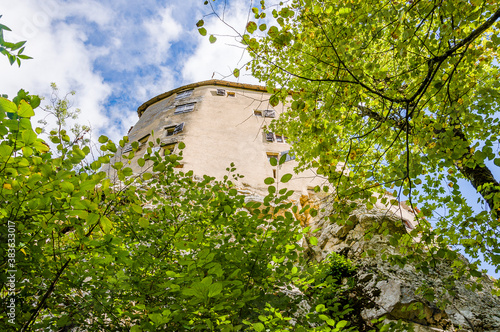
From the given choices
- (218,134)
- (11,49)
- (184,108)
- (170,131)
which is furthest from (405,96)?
(184,108)

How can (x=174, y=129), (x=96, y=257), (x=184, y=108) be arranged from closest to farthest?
(x=96, y=257)
(x=174, y=129)
(x=184, y=108)

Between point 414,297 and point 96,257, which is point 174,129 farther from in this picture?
point 96,257

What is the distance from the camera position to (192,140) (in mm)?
14680

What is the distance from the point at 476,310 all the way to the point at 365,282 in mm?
2120

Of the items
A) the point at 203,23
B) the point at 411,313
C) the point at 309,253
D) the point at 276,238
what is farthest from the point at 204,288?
the point at 309,253

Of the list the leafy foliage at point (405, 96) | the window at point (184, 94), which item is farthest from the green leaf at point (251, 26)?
the window at point (184, 94)

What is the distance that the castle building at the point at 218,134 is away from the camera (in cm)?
1373

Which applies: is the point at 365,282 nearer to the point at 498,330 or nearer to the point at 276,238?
the point at 498,330

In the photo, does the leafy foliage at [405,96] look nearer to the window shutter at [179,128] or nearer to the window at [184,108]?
the window shutter at [179,128]

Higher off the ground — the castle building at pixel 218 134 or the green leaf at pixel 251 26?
the castle building at pixel 218 134

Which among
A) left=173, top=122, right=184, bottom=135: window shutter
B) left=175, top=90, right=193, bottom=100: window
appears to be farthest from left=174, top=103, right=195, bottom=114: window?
left=173, top=122, right=184, bottom=135: window shutter

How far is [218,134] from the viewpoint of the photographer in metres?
15.6

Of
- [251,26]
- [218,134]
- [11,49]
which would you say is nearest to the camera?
[11,49]

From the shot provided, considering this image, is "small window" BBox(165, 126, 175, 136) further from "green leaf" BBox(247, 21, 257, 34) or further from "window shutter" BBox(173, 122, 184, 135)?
"green leaf" BBox(247, 21, 257, 34)
